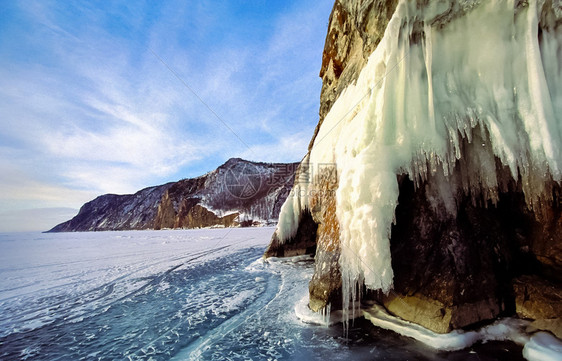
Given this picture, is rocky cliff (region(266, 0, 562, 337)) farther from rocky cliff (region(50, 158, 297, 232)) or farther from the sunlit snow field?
rocky cliff (region(50, 158, 297, 232))

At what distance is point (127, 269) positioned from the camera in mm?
7965

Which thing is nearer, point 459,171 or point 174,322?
point 459,171

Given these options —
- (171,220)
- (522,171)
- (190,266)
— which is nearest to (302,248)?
(190,266)

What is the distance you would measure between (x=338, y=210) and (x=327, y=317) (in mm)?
1786

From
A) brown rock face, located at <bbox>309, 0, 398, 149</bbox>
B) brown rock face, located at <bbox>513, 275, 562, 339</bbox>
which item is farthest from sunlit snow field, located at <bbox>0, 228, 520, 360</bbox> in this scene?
brown rock face, located at <bbox>309, 0, 398, 149</bbox>

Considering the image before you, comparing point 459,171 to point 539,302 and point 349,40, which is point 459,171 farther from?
point 349,40

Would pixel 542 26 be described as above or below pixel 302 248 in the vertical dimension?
above

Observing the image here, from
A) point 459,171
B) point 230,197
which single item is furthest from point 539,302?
point 230,197

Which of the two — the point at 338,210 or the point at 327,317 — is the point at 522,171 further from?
the point at 327,317

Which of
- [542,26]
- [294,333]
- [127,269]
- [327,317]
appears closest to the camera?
[542,26]

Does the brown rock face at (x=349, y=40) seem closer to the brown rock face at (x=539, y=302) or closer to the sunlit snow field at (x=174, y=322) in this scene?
the brown rock face at (x=539, y=302)

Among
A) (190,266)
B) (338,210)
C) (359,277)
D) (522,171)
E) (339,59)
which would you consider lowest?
(190,266)

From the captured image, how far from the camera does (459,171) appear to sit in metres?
3.79

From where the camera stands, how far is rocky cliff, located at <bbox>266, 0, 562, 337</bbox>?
301cm
